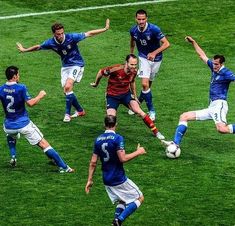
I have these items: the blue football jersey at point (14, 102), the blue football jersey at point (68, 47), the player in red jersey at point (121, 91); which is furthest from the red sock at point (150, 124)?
the blue football jersey at point (14, 102)

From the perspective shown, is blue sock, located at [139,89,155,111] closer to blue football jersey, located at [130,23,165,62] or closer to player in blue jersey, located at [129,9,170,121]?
player in blue jersey, located at [129,9,170,121]

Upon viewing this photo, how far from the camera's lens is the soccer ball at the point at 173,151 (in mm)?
23297

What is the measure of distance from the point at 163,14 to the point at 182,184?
1428 cm

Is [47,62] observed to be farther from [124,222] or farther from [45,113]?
[124,222]

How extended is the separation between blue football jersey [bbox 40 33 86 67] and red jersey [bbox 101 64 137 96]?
2054mm

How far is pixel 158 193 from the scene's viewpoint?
21.5m

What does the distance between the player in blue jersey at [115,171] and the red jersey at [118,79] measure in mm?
5144

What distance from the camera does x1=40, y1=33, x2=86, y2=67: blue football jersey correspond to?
25.7 meters

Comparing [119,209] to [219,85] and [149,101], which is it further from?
[149,101]

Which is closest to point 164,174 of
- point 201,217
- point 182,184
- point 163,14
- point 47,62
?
point 182,184

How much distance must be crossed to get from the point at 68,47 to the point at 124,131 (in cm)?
261

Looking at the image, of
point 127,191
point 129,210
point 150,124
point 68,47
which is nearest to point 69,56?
point 68,47

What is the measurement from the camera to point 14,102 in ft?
71.9

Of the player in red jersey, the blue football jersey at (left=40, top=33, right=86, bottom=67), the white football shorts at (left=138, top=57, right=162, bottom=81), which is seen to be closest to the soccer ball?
the player in red jersey
